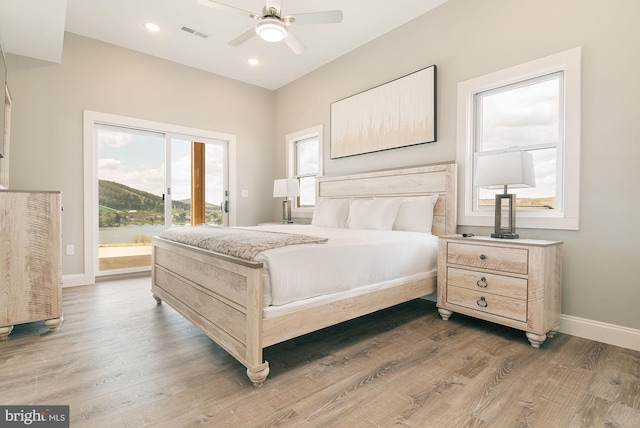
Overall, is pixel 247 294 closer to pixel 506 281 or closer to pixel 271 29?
pixel 506 281

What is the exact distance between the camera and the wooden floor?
4.57 feet

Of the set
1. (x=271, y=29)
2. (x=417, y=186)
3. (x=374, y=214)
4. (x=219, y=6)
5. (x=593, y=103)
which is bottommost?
(x=374, y=214)

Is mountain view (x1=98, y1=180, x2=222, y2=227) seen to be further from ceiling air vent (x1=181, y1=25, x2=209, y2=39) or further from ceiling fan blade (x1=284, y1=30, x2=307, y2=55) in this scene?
ceiling fan blade (x1=284, y1=30, x2=307, y2=55)

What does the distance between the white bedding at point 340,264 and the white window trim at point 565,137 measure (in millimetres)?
638

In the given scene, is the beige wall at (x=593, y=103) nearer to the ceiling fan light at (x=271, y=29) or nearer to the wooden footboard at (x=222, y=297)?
the ceiling fan light at (x=271, y=29)

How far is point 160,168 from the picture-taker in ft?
14.9

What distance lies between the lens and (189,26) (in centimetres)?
361

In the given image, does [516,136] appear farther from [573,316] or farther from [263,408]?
[263,408]

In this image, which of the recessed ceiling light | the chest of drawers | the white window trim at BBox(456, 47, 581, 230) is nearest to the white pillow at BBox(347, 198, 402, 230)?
the white window trim at BBox(456, 47, 581, 230)

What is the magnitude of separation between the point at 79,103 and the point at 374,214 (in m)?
3.68

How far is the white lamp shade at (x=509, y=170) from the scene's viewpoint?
226 cm

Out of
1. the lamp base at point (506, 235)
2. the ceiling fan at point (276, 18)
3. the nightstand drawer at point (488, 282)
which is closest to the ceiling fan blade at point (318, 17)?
the ceiling fan at point (276, 18)

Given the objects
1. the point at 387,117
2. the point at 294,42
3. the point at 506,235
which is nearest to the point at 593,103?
the point at 506,235

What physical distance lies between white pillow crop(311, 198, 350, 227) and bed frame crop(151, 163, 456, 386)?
2.38ft
